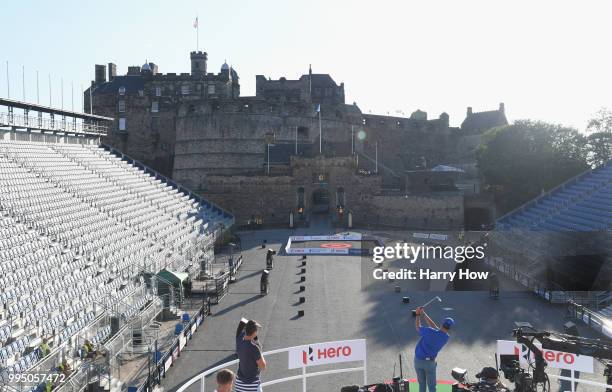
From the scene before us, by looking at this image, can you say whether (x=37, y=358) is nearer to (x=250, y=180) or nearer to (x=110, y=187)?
(x=110, y=187)

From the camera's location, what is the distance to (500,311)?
17281mm

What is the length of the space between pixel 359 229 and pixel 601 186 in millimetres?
14255

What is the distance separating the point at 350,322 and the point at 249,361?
30.6 ft

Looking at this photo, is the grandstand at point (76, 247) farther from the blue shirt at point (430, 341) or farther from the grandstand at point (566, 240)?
the grandstand at point (566, 240)

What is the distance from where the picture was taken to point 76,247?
58.0 ft

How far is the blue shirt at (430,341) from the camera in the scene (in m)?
8.08

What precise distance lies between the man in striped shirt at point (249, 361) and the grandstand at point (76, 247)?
4537 mm

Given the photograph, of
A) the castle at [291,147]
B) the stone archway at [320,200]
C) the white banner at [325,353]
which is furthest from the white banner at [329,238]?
the white banner at [325,353]

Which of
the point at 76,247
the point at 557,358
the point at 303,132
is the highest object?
the point at 303,132

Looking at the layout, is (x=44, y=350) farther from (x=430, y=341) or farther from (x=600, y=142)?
(x=600, y=142)

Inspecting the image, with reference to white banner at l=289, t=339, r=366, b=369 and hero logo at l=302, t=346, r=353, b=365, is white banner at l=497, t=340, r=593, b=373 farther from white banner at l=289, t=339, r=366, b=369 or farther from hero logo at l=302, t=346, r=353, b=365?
hero logo at l=302, t=346, r=353, b=365

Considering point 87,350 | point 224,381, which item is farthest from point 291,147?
point 224,381

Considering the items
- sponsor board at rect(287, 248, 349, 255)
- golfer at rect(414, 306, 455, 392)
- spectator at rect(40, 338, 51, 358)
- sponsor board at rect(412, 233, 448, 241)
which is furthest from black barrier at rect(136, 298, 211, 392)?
sponsor board at rect(412, 233, 448, 241)

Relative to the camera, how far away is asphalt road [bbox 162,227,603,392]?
1251 cm
